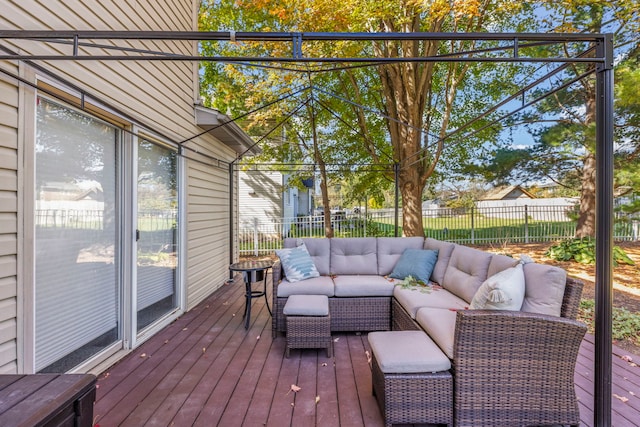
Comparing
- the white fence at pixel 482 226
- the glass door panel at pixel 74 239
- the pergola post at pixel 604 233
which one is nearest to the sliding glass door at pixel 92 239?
the glass door panel at pixel 74 239

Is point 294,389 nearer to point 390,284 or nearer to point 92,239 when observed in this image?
point 390,284

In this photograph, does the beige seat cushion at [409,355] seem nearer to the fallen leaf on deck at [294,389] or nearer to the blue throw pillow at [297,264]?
the fallen leaf on deck at [294,389]

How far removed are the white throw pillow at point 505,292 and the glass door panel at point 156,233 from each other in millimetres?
3267

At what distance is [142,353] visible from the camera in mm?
2992

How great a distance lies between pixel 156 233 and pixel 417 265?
125 inches

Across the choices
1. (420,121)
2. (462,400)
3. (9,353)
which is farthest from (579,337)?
(420,121)

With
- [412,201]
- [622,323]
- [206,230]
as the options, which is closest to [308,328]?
[206,230]

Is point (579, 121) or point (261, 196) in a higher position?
point (579, 121)

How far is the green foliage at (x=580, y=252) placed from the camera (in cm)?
616

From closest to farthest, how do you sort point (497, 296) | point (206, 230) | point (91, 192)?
point (497, 296)
point (91, 192)
point (206, 230)

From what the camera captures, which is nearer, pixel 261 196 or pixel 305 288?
pixel 305 288

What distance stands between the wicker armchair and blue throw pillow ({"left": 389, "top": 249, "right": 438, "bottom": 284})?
1647mm

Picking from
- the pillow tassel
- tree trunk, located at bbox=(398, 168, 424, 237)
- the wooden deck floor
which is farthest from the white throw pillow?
tree trunk, located at bbox=(398, 168, 424, 237)

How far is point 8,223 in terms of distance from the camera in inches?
73.7
